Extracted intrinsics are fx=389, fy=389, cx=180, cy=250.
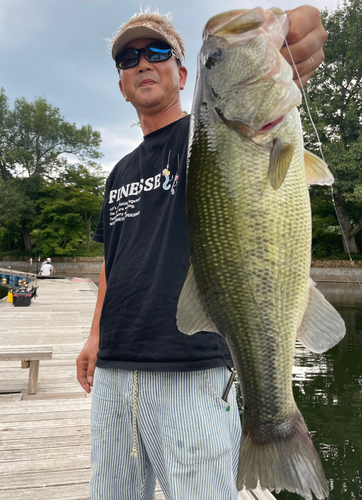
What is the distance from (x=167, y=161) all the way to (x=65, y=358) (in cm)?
547

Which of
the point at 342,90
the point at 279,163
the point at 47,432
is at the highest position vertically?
the point at 342,90

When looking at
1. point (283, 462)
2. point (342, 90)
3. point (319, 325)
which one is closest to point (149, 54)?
point (319, 325)

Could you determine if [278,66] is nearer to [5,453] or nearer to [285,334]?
[285,334]

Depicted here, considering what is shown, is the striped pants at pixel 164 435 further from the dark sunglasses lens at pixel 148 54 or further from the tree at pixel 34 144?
the tree at pixel 34 144

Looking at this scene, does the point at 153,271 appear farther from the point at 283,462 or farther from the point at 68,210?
the point at 68,210

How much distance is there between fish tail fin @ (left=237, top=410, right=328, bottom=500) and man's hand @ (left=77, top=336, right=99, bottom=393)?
852mm

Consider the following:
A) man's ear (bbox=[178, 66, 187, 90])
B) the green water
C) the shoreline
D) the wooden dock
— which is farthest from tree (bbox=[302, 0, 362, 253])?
man's ear (bbox=[178, 66, 187, 90])

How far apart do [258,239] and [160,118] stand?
85cm

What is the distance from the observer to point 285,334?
1.16m

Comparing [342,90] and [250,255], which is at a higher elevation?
[342,90]

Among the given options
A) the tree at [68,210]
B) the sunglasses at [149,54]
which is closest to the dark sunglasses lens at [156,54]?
the sunglasses at [149,54]

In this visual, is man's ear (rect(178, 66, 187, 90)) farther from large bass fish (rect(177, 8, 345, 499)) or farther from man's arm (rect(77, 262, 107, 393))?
man's arm (rect(77, 262, 107, 393))

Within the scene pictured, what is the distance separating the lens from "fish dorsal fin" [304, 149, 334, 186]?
119 centimetres

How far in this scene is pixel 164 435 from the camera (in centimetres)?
134
